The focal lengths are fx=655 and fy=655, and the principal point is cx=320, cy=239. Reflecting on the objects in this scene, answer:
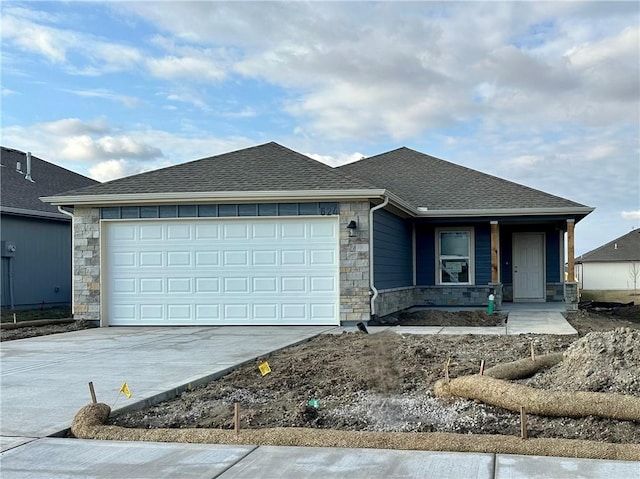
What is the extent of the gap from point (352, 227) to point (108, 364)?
19.7 ft

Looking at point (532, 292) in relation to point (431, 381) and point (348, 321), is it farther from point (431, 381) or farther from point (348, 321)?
point (431, 381)

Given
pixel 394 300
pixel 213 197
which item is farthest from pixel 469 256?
pixel 213 197

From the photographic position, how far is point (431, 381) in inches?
265

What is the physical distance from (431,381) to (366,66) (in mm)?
Result: 8913

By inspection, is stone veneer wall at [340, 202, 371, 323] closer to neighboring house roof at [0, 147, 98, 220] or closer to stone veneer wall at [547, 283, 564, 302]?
stone veneer wall at [547, 283, 564, 302]

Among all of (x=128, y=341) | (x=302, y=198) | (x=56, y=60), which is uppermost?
(x=56, y=60)

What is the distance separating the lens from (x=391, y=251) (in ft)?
50.9

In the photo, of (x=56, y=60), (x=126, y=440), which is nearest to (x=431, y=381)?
(x=126, y=440)

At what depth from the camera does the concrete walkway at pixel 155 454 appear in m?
4.26

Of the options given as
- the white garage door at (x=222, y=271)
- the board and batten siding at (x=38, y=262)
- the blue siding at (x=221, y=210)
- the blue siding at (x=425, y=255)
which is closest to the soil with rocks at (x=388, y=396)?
the white garage door at (x=222, y=271)

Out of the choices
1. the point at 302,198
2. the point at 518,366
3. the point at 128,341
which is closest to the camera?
the point at 518,366

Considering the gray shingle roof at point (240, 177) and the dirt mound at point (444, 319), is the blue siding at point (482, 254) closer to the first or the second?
the dirt mound at point (444, 319)

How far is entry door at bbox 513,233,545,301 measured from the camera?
19.2 meters

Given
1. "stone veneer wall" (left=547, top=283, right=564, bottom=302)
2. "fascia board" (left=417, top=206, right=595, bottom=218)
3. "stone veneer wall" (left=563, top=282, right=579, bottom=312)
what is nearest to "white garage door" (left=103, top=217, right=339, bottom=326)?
"fascia board" (left=417, top=206, right=595, bottom=218)
